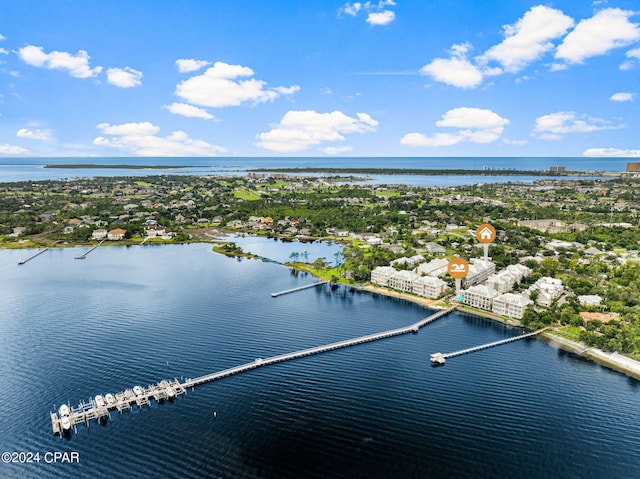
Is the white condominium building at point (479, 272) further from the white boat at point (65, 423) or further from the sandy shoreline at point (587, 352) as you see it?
the white boat at point (65, 423)

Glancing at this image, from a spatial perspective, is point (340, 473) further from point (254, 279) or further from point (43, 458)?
point (254, 279)

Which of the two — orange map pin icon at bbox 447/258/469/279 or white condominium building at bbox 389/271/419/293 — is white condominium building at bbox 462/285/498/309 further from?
Result: white condominium building at bbox 389/271/419/293

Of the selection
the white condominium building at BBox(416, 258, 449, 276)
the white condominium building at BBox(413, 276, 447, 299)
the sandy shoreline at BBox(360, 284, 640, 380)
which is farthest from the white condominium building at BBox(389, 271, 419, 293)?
the sandy shoreline at BBox(360, 284, 640, 380)

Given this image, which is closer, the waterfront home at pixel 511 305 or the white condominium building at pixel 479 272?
the waterfront home at pixel 511 305

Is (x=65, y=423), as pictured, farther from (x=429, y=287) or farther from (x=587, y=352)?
(x=587, y=352)

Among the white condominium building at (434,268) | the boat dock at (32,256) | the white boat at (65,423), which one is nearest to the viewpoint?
the white boat at (65,423)

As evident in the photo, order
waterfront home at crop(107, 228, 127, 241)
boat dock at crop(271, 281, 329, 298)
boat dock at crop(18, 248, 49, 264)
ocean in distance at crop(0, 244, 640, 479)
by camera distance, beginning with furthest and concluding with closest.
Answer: waterfront home at crop(107, 228, 127, 241) < boat dock at crop(18, 248, 49, 264) < boat dock at crop(271, 281, 329, 298) < ocean in distance at crop(0, 244, 640, 479)

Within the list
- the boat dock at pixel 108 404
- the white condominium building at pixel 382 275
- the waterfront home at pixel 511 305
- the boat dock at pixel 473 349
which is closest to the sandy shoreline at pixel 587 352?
the waterfront home at pixel 511 305
